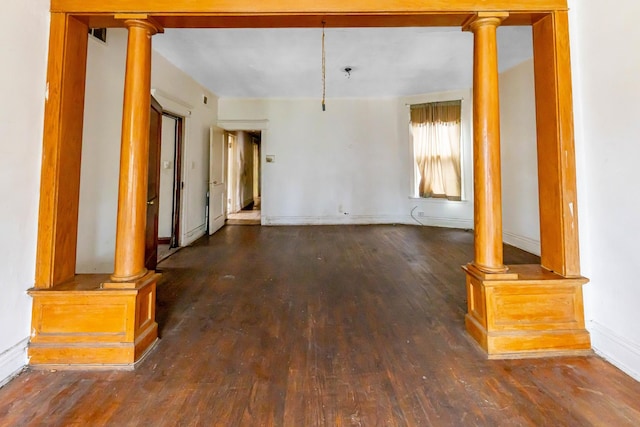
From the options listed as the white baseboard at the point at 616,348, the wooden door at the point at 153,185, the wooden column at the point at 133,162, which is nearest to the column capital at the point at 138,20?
the wooden column at the point at 133,162

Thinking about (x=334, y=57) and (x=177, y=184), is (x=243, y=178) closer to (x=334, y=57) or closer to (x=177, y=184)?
(x=177, y=184)

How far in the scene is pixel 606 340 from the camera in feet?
5.58

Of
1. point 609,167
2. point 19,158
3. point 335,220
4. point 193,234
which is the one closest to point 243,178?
point 335,220

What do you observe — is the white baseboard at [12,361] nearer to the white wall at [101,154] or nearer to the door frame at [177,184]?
the white wall at [101,154]

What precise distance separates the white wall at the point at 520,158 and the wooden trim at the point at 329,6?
9.24ft

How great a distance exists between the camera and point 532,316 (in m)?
1.78

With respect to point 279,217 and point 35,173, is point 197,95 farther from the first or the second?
point 35,173

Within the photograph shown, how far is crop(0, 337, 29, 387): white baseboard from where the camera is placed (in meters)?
1.51

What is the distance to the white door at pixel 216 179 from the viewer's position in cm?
533

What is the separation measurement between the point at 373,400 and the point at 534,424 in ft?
2.16

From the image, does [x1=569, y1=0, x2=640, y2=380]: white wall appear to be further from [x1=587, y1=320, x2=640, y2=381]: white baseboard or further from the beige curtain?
the beige curtain

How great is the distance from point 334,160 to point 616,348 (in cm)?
531

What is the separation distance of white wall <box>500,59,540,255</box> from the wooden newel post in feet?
9.15

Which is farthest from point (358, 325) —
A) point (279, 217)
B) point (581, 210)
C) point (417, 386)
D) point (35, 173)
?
point (279, 217)
